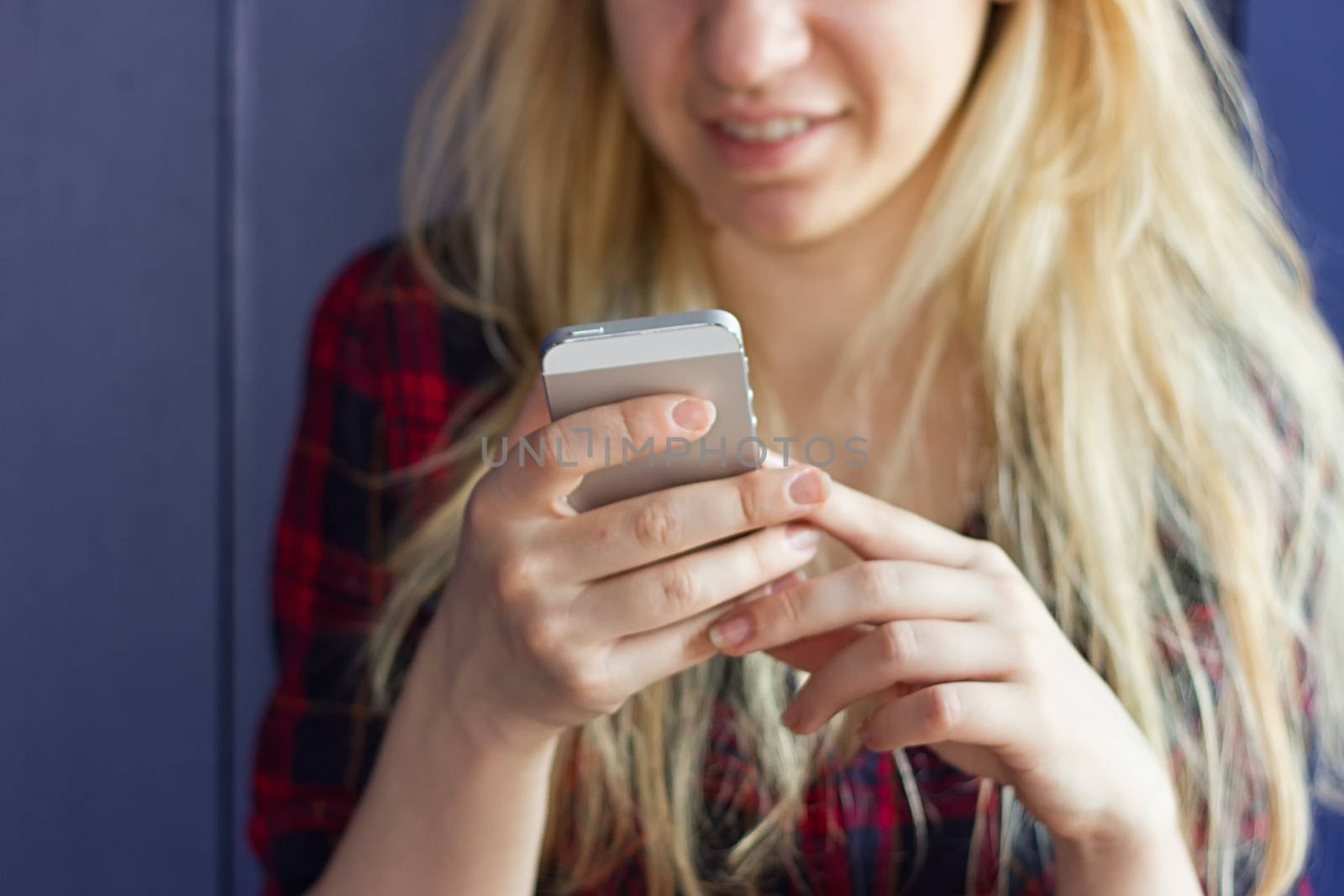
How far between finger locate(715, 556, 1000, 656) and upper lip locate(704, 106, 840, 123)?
1.10 feet

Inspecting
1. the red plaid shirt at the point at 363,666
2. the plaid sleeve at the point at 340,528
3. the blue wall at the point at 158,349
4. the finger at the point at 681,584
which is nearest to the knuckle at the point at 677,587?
the finger at the point at 681,584

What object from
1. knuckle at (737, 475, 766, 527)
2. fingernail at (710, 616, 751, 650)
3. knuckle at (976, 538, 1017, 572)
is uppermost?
knuckle at (737, 475, 766, 527)

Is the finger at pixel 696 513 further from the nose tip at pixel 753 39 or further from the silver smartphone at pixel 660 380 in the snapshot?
the nose tip at pixel 753 39

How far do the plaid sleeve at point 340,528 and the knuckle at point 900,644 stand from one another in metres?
0.48

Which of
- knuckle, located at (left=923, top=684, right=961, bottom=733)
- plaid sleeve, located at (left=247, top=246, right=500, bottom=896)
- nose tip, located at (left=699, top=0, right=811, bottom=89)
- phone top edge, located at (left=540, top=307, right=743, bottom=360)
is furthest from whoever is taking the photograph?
plaid sleeve, located at (left=247, top=246, right=500, bottom=896)

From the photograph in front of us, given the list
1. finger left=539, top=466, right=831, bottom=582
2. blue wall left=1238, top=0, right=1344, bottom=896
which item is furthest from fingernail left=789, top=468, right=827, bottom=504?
blue wall left=1238, top=0, right=1344, bottom=896

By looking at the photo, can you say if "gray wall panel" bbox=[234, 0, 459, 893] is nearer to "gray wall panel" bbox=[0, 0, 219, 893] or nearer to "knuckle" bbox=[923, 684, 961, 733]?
"gray wall panel" bbox=[0, 0, 219, 893]

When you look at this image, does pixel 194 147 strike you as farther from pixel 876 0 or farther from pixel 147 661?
pixel 876 0

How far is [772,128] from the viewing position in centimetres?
87

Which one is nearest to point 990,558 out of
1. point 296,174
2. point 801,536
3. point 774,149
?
point 801,536

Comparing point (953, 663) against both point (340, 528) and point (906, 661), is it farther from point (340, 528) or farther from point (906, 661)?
point (340, 528)

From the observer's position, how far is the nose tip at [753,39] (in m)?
0.81

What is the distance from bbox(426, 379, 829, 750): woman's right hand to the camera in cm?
59

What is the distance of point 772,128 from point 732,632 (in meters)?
0.38
